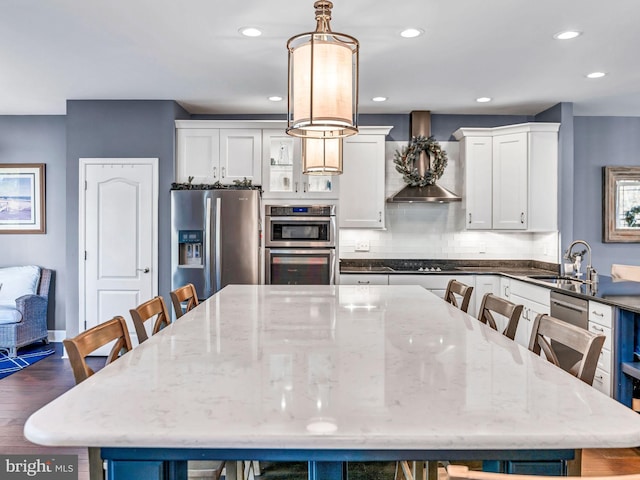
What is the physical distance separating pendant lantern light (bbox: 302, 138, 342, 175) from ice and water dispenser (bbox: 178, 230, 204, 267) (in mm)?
2267

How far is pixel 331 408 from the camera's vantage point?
37.9 inches

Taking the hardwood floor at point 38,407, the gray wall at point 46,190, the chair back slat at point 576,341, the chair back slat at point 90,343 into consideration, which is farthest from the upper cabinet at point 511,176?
the gray wall at point 46,190

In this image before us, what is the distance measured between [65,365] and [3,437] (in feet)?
5.76

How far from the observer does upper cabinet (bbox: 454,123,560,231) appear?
469 centimetres

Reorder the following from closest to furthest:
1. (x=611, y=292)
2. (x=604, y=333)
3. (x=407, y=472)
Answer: (x=407, y=472)
(x=604, y=333)
(x=611, y=292)

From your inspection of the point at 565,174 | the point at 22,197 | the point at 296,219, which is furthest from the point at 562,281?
the point at 22,197

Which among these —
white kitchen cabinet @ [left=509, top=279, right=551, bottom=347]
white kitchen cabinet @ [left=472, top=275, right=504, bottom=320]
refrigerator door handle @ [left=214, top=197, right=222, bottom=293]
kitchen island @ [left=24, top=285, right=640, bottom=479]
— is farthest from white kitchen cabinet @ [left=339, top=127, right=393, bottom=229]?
kitchen island @ [left=24, top=285, right=640, bottom=479]

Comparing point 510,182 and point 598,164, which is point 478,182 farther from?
point 598,164

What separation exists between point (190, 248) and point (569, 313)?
349cm

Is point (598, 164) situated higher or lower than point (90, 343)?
higher

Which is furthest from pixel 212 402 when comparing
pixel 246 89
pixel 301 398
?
pixel 246 89

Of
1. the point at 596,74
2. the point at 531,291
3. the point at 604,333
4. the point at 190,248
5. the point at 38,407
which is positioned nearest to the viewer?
the point at 604,333

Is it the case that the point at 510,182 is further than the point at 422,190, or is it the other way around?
the point at 422,190

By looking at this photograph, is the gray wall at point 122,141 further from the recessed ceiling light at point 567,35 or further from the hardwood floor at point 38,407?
the recessed ceiling light at point 567,35
